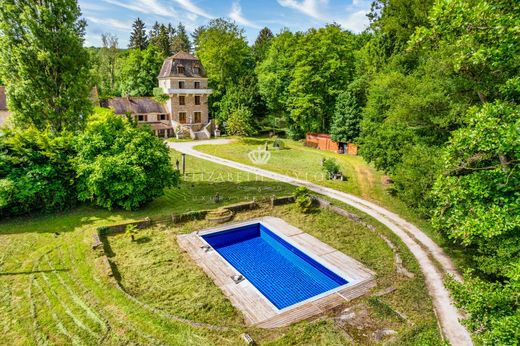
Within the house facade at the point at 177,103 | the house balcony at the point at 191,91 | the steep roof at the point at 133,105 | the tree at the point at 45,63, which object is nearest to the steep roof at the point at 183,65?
the house facade at the point at 177,103

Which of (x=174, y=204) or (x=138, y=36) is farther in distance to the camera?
(x=138, y=36)

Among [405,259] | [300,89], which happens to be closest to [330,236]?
[405,259]

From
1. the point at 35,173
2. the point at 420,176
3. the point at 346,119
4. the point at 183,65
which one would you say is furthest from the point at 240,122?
the point at 420,176

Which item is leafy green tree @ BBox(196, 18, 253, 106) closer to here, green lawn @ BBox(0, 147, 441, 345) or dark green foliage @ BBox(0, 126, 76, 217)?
dark green foliage @ BBox(0, 126, 76, 217)

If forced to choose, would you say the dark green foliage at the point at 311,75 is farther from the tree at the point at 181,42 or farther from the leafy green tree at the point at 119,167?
the tree at the point at 181,42

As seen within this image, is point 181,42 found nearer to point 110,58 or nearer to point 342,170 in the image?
point 110,58

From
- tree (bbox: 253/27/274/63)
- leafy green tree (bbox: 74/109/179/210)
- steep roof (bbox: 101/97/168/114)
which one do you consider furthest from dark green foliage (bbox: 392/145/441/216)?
tree (bbox: 253/27/274/63)
